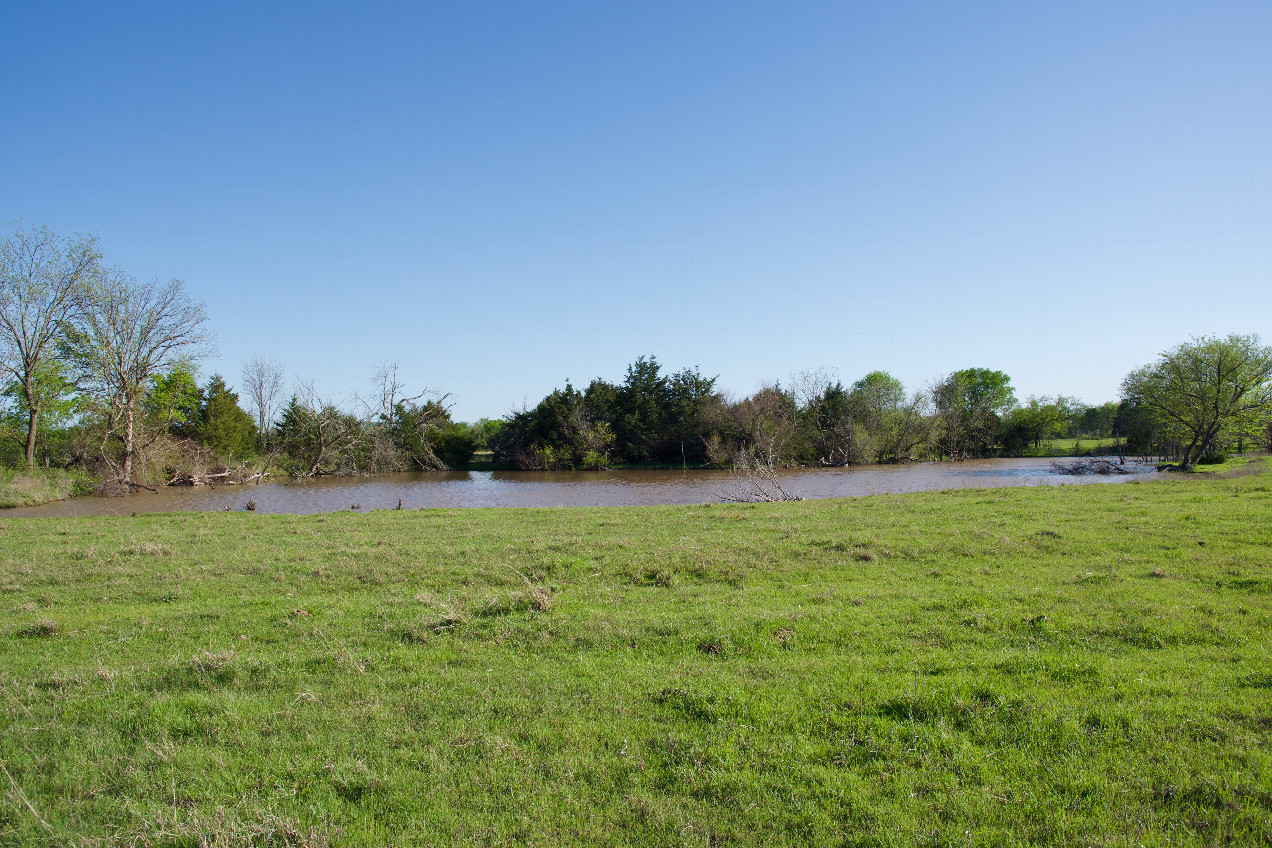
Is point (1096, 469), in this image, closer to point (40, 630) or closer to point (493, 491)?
point (493, 491)

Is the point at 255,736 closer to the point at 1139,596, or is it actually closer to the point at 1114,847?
the point at 1114,847

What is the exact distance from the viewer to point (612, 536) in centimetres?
1569

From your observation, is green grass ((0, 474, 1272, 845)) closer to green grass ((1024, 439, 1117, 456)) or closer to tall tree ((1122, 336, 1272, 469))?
tall tree ((1122, 336, 1272, 469))

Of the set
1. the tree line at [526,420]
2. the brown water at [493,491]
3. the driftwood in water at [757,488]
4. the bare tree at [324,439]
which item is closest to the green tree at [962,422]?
the tree line at [526,420]

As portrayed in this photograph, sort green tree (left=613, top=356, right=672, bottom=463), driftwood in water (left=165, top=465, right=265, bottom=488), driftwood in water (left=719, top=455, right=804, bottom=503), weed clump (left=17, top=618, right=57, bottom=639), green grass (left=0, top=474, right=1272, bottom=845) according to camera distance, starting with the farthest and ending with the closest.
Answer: green tree (left=613, top=356, right=672, bottom=463) < driftwood in water (left=165, top=465, right=265, bottom=488) < driftwood in water (left=719, top=455, right=804, bottom=503) < weed clump (left=17, top=618, right=57, bottom=639) < green grass (left=0, top=474, right=1272, bottom=845)

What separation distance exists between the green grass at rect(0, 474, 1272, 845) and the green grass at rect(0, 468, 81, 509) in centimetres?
2408

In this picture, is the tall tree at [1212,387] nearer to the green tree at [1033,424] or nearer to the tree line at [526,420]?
the tree line at [526,420]

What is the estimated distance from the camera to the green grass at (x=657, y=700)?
407 cm

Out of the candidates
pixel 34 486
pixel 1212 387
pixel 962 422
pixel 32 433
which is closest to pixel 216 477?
pixel 32 433

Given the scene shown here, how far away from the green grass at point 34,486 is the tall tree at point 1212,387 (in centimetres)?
6572

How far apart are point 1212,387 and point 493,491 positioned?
48.4 metres

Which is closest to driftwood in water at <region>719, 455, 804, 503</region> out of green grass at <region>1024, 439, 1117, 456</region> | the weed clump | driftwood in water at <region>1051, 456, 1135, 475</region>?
the weed clump

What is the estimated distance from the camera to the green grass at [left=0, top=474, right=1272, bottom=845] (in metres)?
4.07

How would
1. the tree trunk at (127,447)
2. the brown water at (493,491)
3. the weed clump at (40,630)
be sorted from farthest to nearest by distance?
the tree trunk at (127,447)
the brown water at (493,491)
the weed clump at (40,630)
